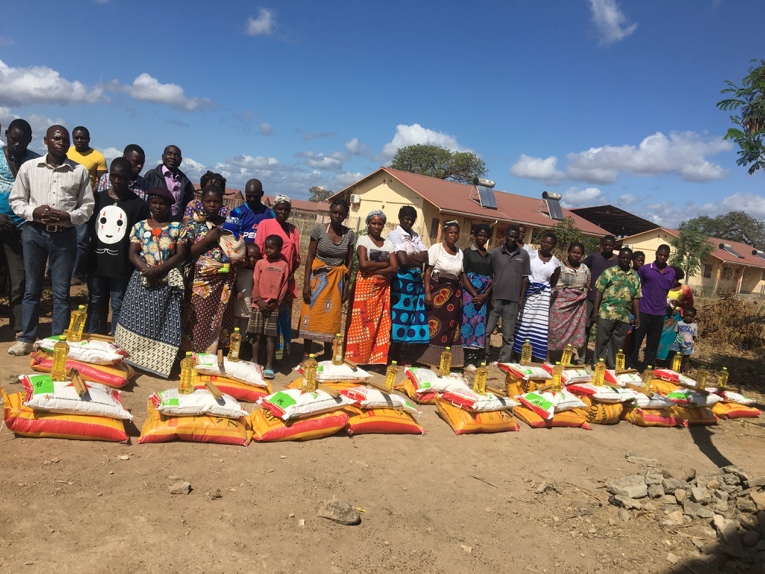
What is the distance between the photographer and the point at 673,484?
3.86 meters

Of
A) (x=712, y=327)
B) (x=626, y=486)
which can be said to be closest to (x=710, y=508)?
(x=626, y=486)

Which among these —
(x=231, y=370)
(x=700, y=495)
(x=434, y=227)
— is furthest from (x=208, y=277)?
(x=434, y=227)

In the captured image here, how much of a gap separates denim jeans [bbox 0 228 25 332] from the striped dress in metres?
5.49

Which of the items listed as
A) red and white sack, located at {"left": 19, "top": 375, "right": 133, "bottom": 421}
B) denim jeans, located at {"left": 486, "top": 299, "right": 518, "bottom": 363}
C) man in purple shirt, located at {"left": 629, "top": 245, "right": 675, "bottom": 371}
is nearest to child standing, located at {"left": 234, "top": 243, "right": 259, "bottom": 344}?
red and white sack, located at {"left": 19, "top": 375, "right": 133, "bottom": 421}

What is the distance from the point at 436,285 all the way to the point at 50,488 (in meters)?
4.32

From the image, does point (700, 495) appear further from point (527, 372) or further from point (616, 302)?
point (616, 302)

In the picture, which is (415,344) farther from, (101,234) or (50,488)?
(50,488)

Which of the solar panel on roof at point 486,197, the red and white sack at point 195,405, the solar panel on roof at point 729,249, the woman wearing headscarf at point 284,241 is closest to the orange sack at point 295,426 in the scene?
the red and white sack at point 195,405

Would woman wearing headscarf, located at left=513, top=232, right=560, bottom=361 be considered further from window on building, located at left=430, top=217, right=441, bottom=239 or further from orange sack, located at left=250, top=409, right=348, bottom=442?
window on building, located at left=430, top=217, right=441, bottom=239

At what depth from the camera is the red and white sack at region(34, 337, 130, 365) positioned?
4207 mm

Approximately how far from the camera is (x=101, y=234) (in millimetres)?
4926

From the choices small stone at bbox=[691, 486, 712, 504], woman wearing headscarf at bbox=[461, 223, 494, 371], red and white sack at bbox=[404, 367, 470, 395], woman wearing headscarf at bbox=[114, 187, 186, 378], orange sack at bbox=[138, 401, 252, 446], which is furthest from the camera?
woman wearing headscarf at bbox=[461, 223, 494, 371]

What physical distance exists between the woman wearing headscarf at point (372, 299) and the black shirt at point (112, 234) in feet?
7.15

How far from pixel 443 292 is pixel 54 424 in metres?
4.11
